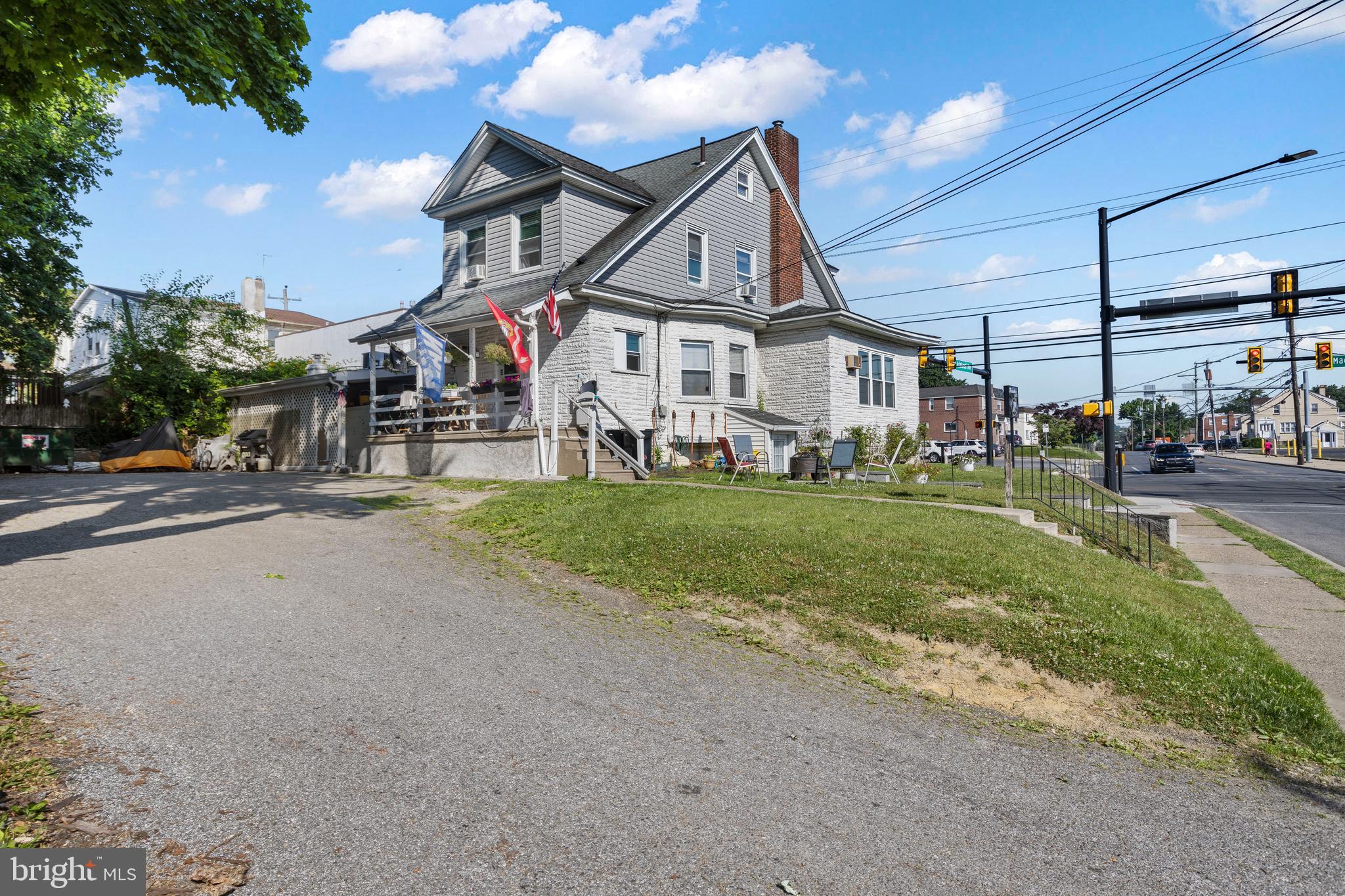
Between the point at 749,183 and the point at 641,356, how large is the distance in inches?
324

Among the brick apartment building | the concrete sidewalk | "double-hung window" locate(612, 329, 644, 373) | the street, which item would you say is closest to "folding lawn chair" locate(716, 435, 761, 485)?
"double-hung window" locate(612, 329, 644, 373)

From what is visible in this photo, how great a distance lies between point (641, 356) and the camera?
65.1ft

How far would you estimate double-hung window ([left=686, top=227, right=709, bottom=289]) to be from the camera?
2234 cm

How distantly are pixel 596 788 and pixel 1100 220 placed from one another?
21917 millimetres

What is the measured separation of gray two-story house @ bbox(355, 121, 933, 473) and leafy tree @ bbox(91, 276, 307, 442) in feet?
30.9

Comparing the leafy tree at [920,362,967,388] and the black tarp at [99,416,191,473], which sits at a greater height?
the leafy tree at [920,362,967,388]

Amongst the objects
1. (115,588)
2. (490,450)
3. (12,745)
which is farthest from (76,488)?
(12,745)

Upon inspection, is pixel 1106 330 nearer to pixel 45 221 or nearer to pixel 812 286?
pixel 812 286

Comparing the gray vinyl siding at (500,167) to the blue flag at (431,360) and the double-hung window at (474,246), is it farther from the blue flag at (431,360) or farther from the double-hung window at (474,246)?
the blue flag at (431,360)

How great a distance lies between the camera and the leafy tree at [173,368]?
84.7ft

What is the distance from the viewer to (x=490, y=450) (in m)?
17.3

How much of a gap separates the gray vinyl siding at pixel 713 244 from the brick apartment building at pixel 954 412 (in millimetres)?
60081

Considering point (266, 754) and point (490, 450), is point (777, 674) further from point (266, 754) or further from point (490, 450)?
point (490, 450)

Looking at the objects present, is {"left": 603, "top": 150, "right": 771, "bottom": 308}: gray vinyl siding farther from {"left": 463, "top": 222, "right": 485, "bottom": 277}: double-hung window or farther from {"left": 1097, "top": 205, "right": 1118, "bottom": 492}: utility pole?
{"left": 1097, "top": 205, "right": 1118, "bottom": 492}: utility pole
